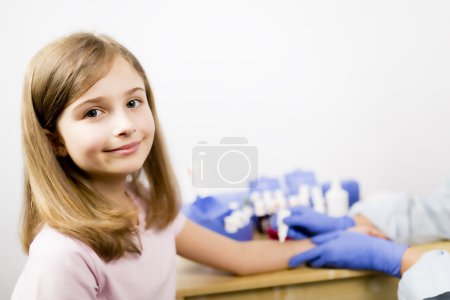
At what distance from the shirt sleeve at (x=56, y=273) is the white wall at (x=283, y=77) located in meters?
0.64

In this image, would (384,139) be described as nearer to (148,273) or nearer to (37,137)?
(148,273)

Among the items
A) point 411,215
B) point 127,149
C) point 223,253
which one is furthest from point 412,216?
point 127,149

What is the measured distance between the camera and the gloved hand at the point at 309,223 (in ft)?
3.36

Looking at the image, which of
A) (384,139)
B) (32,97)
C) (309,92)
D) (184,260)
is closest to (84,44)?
(32,97)

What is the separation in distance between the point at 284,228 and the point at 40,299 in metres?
0.54

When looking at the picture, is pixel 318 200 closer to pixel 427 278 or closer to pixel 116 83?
pixel 427 278

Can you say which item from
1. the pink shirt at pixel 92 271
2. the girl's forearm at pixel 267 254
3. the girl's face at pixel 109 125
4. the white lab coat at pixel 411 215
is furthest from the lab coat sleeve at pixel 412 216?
the girl's face at pixel 109 125

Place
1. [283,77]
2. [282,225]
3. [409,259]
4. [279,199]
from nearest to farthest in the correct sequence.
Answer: [409,259] < [282,225] < [279,199] < [283,77]

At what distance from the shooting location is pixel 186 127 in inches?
50.4

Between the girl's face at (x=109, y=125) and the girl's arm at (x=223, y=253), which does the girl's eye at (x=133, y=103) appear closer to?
the girl's face at (x=109, y=125)

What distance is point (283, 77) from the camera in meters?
1.29

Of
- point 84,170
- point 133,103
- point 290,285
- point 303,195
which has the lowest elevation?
point 290,285

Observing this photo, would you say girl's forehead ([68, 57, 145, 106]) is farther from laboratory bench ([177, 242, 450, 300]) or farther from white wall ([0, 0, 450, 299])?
white wall ([0, 0, 450, 299])

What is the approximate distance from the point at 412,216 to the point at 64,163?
0.79 m
